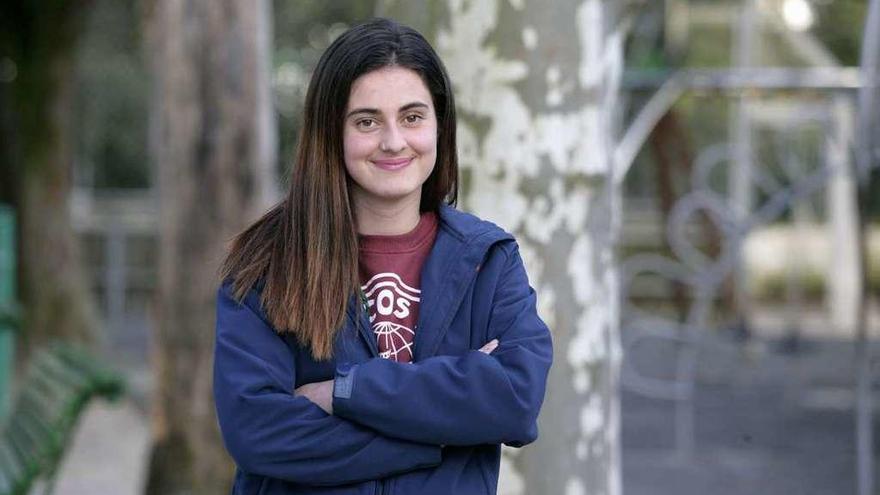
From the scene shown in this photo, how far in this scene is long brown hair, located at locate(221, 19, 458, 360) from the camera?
255 centimetres

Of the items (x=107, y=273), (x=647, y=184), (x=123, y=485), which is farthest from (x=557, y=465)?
(x=647, y=184)

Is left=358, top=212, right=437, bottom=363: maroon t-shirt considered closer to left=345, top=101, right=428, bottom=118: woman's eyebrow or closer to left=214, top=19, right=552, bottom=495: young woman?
left=214, top=19, right=552, bottom=495: young woman

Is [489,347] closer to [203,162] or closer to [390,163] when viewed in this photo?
[390,163]

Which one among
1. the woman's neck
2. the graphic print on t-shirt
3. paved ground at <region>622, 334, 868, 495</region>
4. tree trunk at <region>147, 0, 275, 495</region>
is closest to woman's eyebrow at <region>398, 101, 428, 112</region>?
the woman's neck

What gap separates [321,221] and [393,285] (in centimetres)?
16

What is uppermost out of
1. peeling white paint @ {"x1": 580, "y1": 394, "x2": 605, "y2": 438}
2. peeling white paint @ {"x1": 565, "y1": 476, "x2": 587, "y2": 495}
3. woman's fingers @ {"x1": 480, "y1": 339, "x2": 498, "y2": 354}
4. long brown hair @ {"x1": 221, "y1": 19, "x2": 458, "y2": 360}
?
long brown hair @ {"x1": 221, "y1": 19, "x2": 458, "y2": 360}

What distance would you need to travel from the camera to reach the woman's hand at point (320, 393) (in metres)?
2.55

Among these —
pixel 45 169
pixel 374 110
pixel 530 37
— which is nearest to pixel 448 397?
pixel 374 110

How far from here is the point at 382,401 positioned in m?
2.51

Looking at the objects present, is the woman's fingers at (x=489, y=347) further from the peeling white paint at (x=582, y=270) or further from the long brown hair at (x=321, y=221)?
the peeling white paint at (x=582, y=270)

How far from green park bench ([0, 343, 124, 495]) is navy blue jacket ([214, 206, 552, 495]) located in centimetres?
212

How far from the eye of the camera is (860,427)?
7.20 meters

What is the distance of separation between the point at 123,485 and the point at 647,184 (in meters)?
16.5

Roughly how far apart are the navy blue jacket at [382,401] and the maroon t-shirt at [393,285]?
0.12 ft
